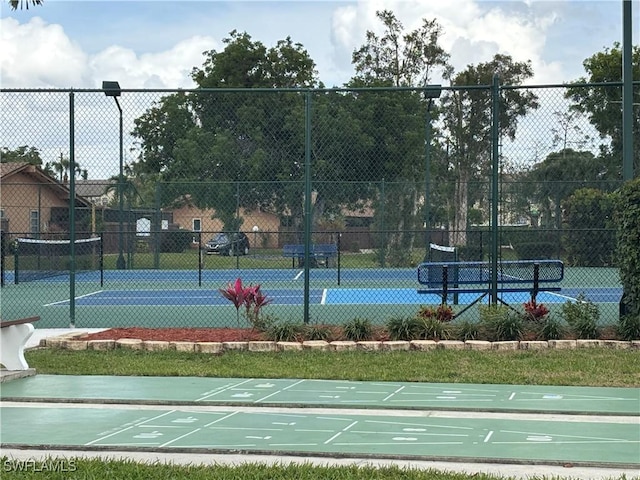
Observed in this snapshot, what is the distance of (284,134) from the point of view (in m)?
27.1

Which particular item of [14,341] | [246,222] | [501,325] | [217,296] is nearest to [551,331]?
[501,325]

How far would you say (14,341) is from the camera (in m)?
10.7

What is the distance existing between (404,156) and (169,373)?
16.7 m

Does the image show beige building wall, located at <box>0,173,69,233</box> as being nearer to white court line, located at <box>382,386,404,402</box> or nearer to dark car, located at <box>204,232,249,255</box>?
dark car, located at <box>204,232,249,255</box>

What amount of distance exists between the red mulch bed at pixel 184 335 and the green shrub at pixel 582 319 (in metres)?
4.31

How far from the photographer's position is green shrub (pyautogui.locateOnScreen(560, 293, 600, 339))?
12789 millimetres

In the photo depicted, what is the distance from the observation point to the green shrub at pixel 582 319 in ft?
42.0

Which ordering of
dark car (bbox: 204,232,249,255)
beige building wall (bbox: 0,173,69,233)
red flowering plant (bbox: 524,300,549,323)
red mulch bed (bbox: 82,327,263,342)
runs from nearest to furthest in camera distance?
1. red mulch bed (bbox: 82,327,263,342)
2. red flowering plant (bbox: 524,300,549,323)
3. dark car (bbox: 204,232,249,255)
4. beige building wall (bbox: 0,173,69,233)

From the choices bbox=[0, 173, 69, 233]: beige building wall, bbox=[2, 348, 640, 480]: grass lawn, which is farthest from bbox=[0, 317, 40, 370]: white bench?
bbox=[0, 173, 69, 233]: beige building wall

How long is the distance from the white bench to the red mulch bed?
2372mm

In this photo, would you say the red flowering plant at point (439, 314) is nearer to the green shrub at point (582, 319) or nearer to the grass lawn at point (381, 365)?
the grass lawn at point (381, 365)

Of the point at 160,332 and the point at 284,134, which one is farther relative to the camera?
the point at 284,134

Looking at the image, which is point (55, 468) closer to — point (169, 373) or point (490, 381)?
point (169, 373)

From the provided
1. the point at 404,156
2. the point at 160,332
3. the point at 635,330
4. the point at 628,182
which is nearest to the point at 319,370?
the point at 160,332
